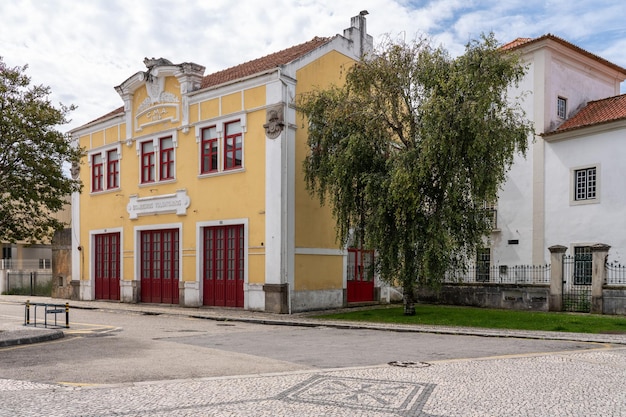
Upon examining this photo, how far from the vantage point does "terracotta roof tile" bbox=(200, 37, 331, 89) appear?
78.8ft

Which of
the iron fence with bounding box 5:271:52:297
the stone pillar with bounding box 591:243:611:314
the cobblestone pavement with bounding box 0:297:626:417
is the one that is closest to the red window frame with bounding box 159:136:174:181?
the iron fence with bounding box 5:271:52:297

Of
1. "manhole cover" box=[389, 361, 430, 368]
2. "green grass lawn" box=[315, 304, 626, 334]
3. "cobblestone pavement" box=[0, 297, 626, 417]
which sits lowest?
"green grass lawn" box=[315, 304, 626, 334]

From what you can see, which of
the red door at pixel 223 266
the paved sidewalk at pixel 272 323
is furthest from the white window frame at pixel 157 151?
the paved sidewalk at pixel 272 323

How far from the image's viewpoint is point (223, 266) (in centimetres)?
2389

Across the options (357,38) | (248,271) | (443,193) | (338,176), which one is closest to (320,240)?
(248,271)

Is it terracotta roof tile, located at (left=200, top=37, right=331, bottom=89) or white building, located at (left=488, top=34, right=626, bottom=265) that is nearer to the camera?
terracotta roof tile, located at (left=200, top=37, right=331, bottom=89)

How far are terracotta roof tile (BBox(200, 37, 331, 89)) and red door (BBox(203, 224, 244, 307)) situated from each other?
5.98m

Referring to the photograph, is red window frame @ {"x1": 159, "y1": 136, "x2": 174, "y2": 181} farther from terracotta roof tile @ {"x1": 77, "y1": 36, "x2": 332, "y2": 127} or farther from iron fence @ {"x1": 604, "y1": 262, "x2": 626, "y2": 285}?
iron fence @ {"x1": 604, "y1": 262, "x2": 626, "y2": 285}

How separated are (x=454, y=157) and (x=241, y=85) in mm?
9244

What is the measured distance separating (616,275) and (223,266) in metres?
14.1

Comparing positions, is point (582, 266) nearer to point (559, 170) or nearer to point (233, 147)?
point (559, 170)

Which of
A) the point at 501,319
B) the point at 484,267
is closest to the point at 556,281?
the point at 501,319

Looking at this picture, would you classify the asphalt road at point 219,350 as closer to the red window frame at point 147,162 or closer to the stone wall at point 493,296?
the stone wall at point 493,296

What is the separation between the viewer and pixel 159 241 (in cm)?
2692
